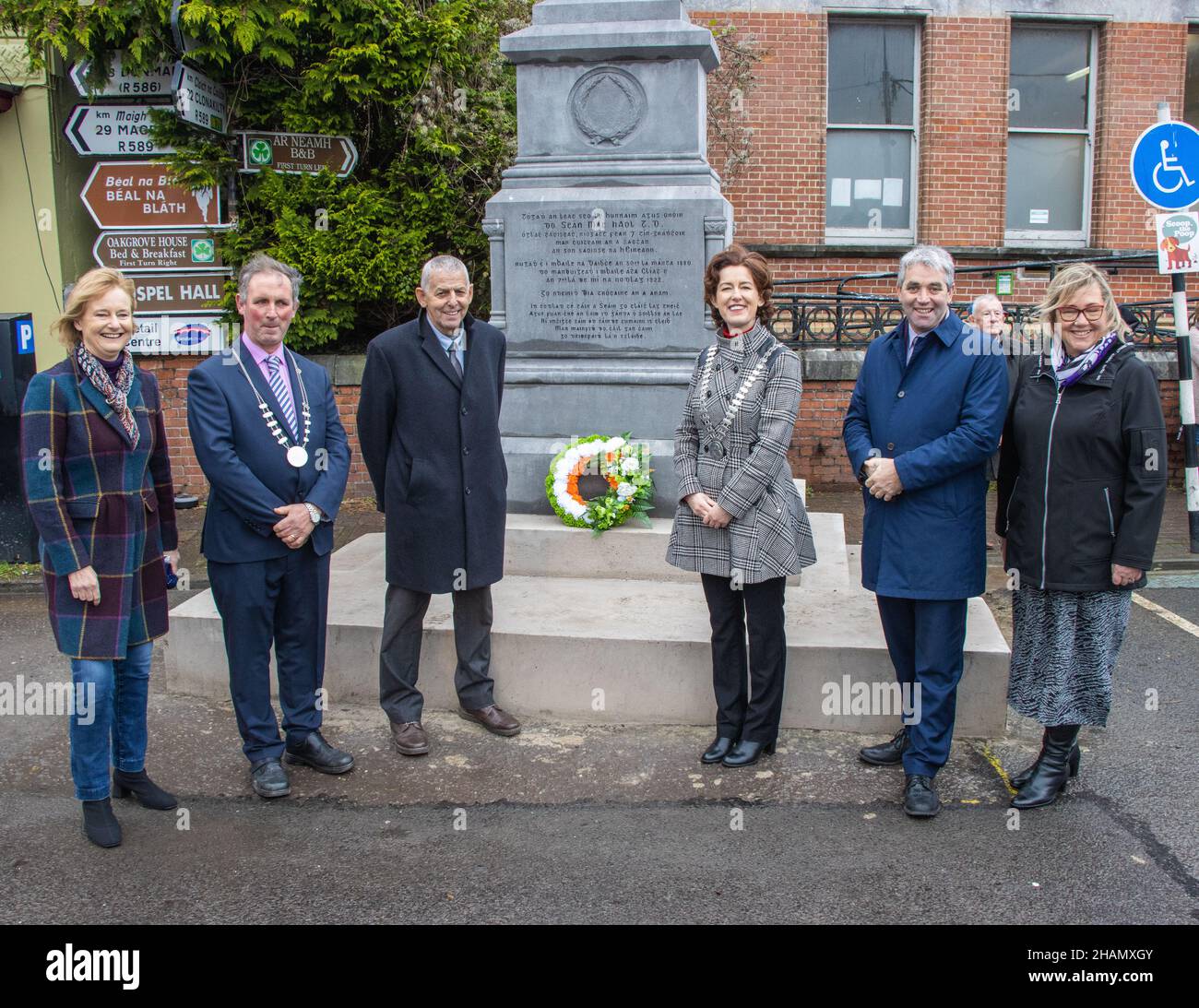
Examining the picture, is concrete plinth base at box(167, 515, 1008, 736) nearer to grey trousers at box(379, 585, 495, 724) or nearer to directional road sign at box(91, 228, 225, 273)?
grey trousers at box(379, 585, 495, 724)

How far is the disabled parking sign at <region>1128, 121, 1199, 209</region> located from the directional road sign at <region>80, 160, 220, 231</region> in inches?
312

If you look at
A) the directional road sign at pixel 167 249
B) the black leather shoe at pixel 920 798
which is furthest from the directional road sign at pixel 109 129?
the black leather shoe at pixel 920 798

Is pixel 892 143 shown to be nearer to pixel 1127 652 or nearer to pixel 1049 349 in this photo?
pixel 1127 652

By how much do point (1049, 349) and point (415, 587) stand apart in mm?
2629

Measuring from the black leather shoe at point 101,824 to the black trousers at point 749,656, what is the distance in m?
2.29

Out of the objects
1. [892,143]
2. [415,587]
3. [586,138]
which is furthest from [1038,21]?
[415,587]

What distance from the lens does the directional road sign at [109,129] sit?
10.7m

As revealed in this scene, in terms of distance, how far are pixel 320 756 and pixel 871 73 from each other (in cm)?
1131

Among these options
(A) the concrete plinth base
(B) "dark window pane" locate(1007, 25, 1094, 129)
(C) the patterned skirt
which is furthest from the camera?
(B) "dark window pane" locate(1007, 25, 1094, 129)

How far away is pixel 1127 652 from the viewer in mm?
6289

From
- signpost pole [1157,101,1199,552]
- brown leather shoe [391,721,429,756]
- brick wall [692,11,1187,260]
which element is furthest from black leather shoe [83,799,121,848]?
brick wall [692,11,1187,260]

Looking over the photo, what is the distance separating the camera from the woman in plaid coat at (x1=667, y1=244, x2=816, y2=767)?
4488mm

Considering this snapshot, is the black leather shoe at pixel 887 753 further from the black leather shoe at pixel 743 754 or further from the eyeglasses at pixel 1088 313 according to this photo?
the eyeglasses at pixel 1088 313

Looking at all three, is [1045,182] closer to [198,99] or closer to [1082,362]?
[198,99]
